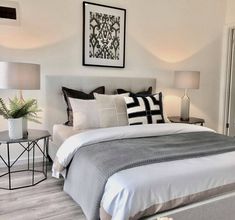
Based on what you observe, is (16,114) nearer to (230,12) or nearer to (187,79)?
(187,79)

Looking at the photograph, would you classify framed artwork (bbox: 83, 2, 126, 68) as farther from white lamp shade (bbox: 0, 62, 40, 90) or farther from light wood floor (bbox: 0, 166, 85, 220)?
light wood floor (bbox: 0, 166, 85, 220)

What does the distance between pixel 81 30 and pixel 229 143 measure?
2.30 metres

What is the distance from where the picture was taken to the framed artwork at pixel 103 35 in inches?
138

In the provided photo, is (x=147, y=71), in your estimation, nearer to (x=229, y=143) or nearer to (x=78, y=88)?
(x=78, y=88)

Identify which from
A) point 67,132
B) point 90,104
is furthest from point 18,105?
point 90,104

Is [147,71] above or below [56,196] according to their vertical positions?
above

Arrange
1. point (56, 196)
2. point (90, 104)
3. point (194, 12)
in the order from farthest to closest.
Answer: point (194, 12) → point (90, 104) → point (56, 196)

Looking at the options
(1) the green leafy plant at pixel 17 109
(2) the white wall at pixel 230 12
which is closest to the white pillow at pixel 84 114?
(1) the green leafy plant at pixel 17 109

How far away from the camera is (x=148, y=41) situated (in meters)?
4.04

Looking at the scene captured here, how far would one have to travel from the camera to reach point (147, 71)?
4086mm

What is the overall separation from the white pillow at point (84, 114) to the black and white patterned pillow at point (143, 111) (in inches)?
15.1

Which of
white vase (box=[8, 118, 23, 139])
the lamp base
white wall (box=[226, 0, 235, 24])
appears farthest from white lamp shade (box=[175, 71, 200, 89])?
white vase (box=[8, 118, 23, 139])

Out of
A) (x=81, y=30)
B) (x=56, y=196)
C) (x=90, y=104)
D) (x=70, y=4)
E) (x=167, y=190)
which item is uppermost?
(x=70, y=4)

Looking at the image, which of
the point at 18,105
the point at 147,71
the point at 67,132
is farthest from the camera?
the point at 147,71
